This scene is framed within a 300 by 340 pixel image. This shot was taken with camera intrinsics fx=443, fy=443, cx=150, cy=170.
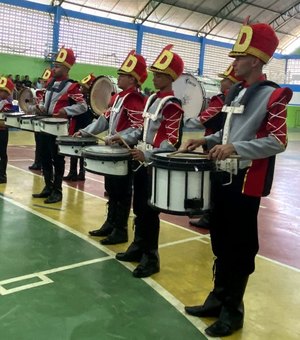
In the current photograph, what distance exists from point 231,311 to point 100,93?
5193 millimetres

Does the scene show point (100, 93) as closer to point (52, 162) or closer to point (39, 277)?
point (52, 162)

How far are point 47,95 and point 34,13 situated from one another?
13.4 meters

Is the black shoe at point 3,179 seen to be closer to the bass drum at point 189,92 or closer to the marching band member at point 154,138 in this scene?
the bass drum at point 189,92

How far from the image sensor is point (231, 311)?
293 cm

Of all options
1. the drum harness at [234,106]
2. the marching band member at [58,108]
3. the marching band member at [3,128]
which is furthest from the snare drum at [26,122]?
the drum harness at [234,106]

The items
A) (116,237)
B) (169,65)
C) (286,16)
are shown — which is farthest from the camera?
(286,16)

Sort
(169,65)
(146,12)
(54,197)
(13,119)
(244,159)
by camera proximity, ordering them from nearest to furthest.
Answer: (244,159)
(169,65)
(54,197)
(13,119)
(146,12)

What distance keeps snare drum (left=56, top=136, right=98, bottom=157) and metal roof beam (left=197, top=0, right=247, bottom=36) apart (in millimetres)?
20803

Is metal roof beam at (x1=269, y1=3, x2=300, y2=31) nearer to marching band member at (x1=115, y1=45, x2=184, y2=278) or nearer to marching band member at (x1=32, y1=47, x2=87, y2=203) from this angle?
marching band member at (x1=32, y1=47, x2=87, y2=203)

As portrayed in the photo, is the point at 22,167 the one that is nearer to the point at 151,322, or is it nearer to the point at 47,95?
the point at 47,95

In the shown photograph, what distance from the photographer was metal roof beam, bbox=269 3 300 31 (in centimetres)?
2565

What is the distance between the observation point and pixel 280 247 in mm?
4754

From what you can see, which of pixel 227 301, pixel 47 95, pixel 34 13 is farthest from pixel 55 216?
pixel 34 13

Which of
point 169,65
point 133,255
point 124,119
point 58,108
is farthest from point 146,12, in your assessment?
point 133,255
